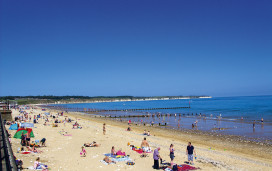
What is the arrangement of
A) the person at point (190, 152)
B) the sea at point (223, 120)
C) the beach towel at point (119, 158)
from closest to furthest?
the person at point (190, 152) < the beach towel at point (119, 158) < the sea at point (223, 120)

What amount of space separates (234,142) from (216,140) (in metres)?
1.79

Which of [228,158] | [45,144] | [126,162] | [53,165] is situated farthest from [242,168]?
[45,144]

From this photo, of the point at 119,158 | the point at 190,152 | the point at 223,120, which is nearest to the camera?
the point at 190,152

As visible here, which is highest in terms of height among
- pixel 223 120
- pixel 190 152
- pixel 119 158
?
pixel 190 152

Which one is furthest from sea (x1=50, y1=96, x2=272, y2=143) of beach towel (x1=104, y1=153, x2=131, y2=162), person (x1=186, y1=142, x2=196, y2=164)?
beach towel (x1=104, y1=153, x2=131, y2=162)

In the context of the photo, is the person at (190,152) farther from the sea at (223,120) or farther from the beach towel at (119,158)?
the sea at (223,120)

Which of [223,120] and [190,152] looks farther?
[223,120]

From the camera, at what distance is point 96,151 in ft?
51.9

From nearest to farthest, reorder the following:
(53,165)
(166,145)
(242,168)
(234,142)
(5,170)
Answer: (5,170)
(53,165)
(242,168)
(166,145)
(234,142)

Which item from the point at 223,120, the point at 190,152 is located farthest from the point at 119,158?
the point at 223,120

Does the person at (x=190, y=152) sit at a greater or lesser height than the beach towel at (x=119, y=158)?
greater

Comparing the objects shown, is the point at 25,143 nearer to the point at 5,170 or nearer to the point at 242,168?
the point at 5,170

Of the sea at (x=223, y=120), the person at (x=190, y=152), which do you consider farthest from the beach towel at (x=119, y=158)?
the sea at (x=223, y=120)

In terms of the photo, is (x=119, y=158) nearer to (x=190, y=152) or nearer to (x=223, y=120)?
(x=190, y=152)
